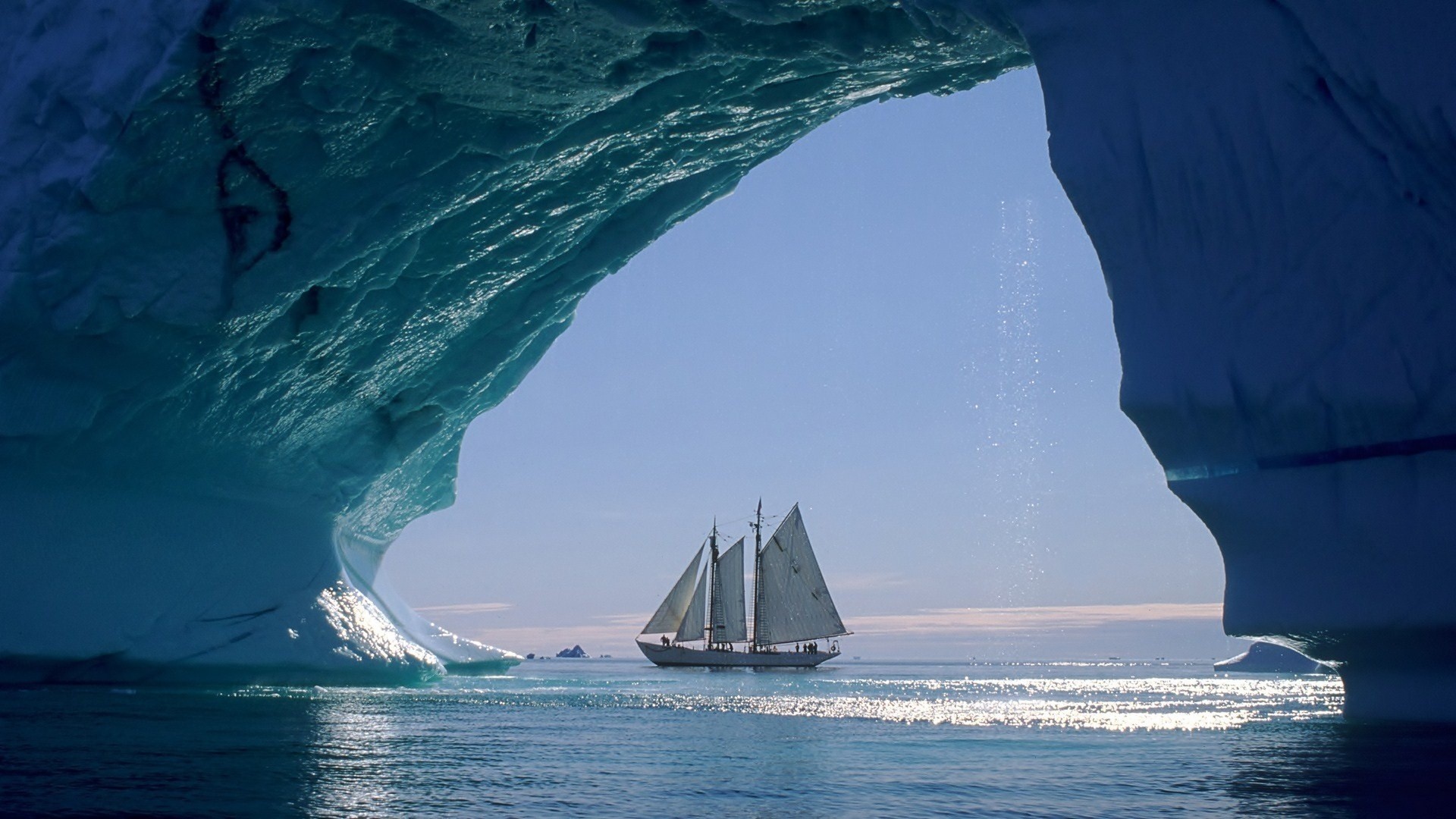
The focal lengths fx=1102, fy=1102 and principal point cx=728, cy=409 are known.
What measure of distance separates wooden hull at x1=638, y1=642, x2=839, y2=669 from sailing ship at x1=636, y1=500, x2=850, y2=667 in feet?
0.15

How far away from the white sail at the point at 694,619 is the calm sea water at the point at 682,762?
163ft

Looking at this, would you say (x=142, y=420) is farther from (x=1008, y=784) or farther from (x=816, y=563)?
(x=816, y=563)

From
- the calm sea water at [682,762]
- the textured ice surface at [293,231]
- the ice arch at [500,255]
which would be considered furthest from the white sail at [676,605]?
the calm sea water at [682,762]

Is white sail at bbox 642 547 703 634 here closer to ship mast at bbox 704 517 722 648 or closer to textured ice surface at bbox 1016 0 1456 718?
ship mast at bbox 704 517 722 648

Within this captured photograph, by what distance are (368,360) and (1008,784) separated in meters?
13.1

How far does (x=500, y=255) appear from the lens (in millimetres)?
16109

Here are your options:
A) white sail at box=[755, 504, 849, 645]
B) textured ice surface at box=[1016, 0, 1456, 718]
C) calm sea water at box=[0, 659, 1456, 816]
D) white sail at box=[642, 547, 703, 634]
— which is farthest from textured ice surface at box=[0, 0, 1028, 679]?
white sail at box=[642, 547, 703, 634]

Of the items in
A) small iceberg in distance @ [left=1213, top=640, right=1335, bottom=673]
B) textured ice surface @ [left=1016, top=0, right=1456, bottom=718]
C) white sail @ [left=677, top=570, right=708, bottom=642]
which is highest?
textured ice surface @ [left=1016, top=0, right=1456, bottom=718]

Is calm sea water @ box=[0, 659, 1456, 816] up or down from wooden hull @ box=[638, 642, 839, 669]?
up

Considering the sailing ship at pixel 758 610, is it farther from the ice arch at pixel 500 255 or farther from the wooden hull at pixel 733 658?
the ice arch at pixel 500 255

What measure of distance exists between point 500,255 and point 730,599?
49.9 meters

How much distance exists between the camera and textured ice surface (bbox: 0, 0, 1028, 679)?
12273 mm

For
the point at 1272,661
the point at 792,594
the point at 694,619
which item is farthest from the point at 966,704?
the point at 694,619

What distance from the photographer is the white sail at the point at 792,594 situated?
5641 cm
